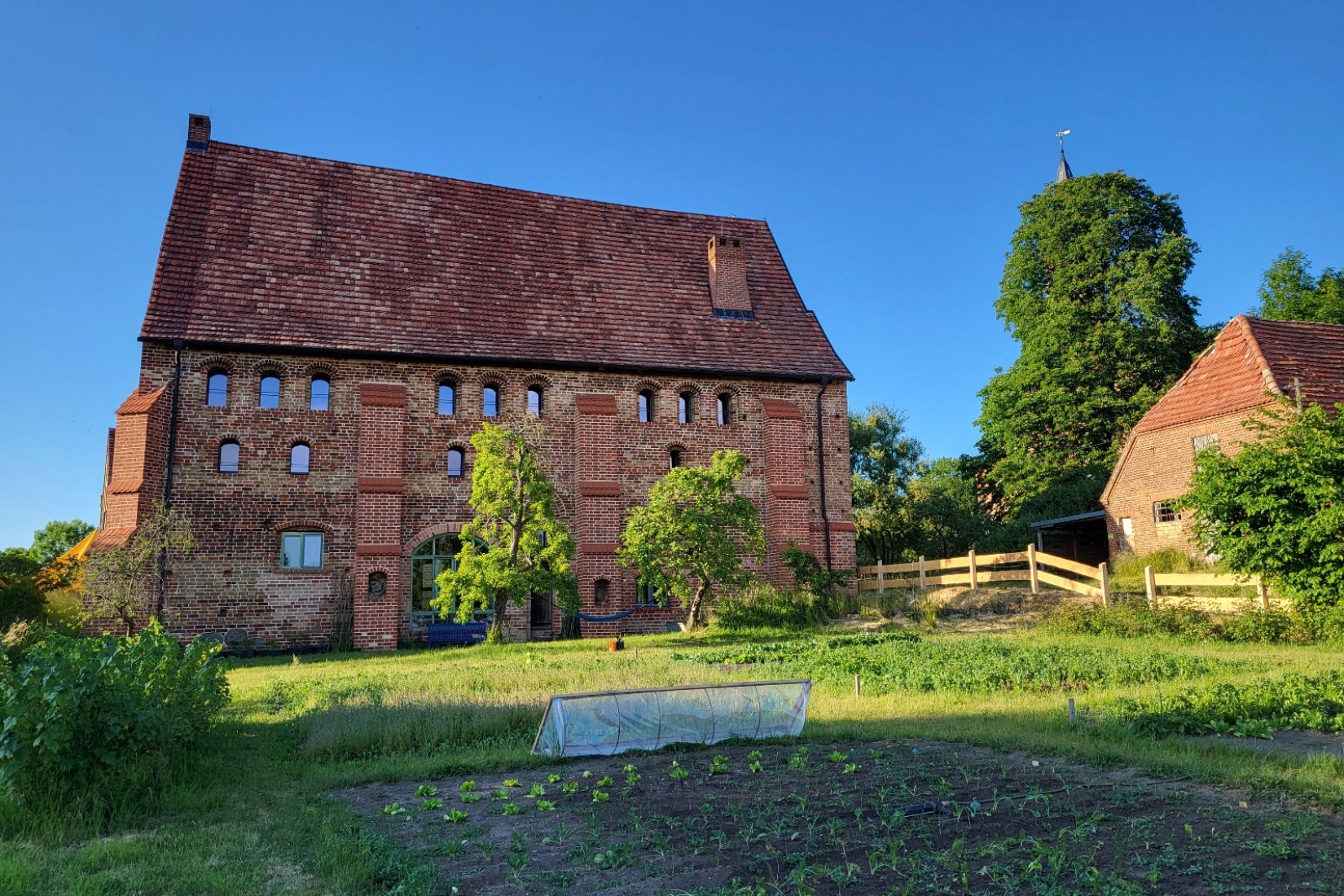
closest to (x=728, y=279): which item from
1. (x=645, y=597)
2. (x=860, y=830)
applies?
(x=645, y=597)

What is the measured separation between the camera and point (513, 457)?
19016 millimetres

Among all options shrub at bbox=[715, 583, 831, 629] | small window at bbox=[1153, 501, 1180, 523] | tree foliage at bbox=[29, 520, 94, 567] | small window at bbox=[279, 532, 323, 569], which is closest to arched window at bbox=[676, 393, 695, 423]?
shrub at bbox=[715, 583, 831, 629]

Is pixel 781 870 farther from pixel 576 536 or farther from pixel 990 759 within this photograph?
pixel 576 536

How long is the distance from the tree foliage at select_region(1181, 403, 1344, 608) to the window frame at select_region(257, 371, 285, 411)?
→ 1970 cm

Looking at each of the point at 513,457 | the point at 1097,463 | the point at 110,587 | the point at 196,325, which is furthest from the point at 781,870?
the point at 1097,463

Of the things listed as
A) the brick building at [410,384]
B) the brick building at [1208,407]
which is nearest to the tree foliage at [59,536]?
the brick building at [410,384]

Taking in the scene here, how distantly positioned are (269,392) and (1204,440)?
2441cm

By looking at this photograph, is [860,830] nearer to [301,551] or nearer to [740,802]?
[740,802]

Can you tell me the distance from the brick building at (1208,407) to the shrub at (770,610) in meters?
9.51

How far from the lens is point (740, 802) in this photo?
6.38 metres

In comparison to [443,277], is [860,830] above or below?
below

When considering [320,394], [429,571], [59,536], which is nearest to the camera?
[320,394]

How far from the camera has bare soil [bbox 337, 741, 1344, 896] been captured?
4695 millimetres

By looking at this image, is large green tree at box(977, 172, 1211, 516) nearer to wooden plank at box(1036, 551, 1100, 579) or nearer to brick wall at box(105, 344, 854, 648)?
wooden plank at box(1036, 551, 1100, 579)
